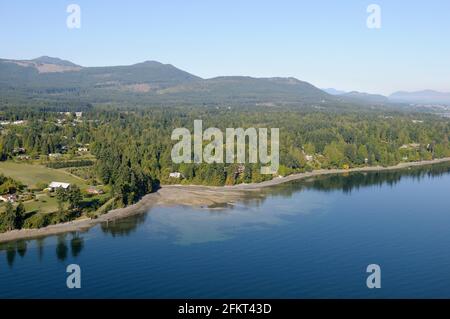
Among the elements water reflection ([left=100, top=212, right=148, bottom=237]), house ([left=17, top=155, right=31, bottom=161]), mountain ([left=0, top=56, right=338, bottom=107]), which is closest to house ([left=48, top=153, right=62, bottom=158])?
house ([left=17, top=155, right=31, bottom=161])

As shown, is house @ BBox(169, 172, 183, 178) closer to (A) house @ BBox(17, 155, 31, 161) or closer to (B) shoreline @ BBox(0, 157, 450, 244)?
(B) shoreline @ BBox(0, 157, 450, 244)

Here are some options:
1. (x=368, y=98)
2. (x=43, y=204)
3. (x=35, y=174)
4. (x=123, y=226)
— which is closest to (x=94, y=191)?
(x=43, y=204)

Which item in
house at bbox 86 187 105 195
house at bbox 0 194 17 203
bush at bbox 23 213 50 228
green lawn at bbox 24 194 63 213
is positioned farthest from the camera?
house at bbox 86 187 105 195

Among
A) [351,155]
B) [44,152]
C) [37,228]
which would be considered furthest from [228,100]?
[37,228]

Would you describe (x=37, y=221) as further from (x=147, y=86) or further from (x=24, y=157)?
(x=147, y=86)

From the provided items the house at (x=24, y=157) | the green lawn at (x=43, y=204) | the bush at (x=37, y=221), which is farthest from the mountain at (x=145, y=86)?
the bush at (x=37, y=221)

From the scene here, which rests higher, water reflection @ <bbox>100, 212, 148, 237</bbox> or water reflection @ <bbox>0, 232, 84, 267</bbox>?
water reflection @ <bbox>100, 212, 148, 237</bbox>
